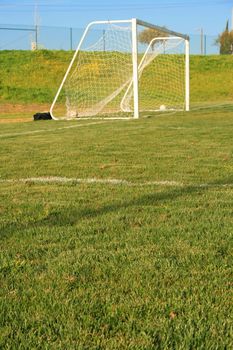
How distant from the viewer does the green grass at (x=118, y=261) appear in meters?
2.42

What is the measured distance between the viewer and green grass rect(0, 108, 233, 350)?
2420 millimetres

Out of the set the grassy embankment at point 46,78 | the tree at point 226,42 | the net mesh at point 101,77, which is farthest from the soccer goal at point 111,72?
the tree at point 226,42

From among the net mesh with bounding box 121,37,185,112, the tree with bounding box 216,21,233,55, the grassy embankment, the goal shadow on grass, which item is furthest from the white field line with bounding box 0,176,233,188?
the tree with bounding box 216,21,233,55

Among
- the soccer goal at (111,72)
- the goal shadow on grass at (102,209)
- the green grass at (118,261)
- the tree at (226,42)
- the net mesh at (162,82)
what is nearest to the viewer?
the green grass at (118,261)

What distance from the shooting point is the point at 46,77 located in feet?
129

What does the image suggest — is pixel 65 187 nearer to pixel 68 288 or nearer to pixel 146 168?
pixel 146 168

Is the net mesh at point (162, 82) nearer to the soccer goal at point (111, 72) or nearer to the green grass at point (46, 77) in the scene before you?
the soccer goal at point (111, 72)

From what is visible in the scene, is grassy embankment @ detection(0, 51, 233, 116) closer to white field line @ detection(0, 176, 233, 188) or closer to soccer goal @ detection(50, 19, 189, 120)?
soccer goal @ detection(50, 19, 189, 120)

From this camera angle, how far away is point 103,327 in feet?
8.05

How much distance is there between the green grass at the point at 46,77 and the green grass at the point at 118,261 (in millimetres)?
28769

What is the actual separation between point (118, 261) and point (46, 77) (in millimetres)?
37184

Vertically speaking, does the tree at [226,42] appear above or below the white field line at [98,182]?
above

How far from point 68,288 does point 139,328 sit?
588 mm

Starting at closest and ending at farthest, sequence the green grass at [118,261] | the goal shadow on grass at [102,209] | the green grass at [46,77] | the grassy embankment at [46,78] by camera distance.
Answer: the green grass at [118,261] → the goal shadow on grass at [102,209] → the grassy embankment at [46,78] → the green grass at [46,77]
